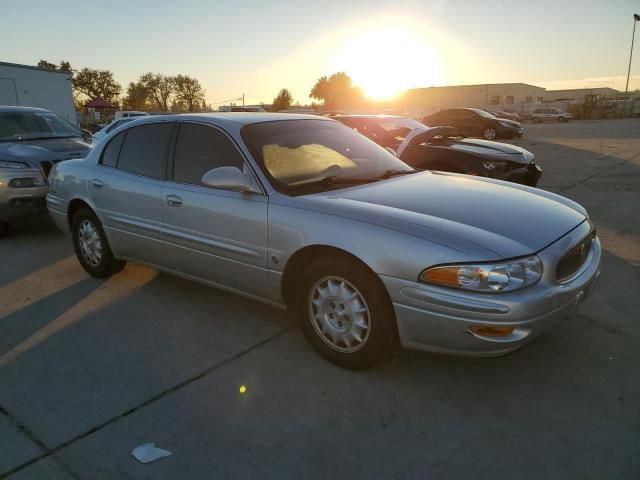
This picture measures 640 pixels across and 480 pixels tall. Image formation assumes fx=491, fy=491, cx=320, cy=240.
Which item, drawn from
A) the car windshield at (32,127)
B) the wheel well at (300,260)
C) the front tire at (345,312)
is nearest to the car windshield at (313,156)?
the wheel well at (300,260)

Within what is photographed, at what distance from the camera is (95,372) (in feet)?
10.3

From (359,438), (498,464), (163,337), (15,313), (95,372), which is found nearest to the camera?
(498,464)

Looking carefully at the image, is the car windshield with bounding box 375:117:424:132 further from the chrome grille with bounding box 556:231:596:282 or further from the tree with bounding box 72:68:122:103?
the tree with bounding box 72:68:122:103

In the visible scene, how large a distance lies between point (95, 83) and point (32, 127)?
206ft

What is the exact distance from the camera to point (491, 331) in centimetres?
254

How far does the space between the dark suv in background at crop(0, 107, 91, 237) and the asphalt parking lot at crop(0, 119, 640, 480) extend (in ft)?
8.24

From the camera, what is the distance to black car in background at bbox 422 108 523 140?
21.5 m

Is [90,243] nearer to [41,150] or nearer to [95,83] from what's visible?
[41,150]

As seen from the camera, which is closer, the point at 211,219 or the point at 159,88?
the point at 211,219

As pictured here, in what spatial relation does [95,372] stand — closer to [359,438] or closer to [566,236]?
[359,438]

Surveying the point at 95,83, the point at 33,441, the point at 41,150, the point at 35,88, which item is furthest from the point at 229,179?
the point at 95,83

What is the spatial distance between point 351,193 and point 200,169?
4.05ft

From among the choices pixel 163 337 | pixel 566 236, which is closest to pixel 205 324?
pixel 163 337

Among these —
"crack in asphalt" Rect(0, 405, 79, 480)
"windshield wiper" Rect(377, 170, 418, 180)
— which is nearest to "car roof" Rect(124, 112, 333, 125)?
"windshield wiper" Rect(377, 170, 418, 180)
